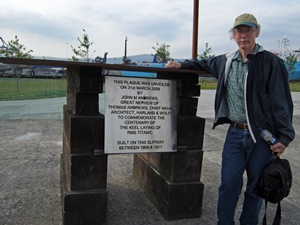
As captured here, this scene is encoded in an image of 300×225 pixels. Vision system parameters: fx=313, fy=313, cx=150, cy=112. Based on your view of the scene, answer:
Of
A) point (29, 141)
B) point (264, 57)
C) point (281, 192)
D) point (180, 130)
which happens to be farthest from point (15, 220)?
point (29, 141)

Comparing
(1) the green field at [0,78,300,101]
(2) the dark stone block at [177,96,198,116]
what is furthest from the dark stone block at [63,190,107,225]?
(1) the green field at [0,78,300,101]

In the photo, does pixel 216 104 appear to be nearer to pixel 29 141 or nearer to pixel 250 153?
pixel 250 153

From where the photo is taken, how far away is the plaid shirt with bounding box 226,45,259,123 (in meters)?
2.82

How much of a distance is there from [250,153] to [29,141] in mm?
5014

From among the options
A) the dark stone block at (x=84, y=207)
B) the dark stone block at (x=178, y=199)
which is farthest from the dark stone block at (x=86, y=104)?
the dark stone block at (x=178, y=199)

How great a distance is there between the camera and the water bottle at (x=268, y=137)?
2674 millimetres

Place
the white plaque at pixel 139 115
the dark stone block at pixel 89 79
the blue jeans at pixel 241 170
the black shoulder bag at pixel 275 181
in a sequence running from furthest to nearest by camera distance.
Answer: the white plaque at pixel 139 115 → the dark stone block at pixel 89 79 → the blue jeans at pixel 241 170 → the black shoulder bag at pixel 275 181

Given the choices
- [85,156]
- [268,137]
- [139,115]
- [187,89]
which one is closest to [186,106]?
[187,89]

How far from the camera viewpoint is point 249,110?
8.93 feet

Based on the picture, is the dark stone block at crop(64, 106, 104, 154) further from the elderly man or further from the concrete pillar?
the elderly man

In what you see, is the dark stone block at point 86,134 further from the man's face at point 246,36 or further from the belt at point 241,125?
the man's face at point 246,36

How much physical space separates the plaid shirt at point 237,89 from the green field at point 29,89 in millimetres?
9869

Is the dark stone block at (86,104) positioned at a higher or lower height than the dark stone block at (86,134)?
higher

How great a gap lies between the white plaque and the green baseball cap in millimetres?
934
